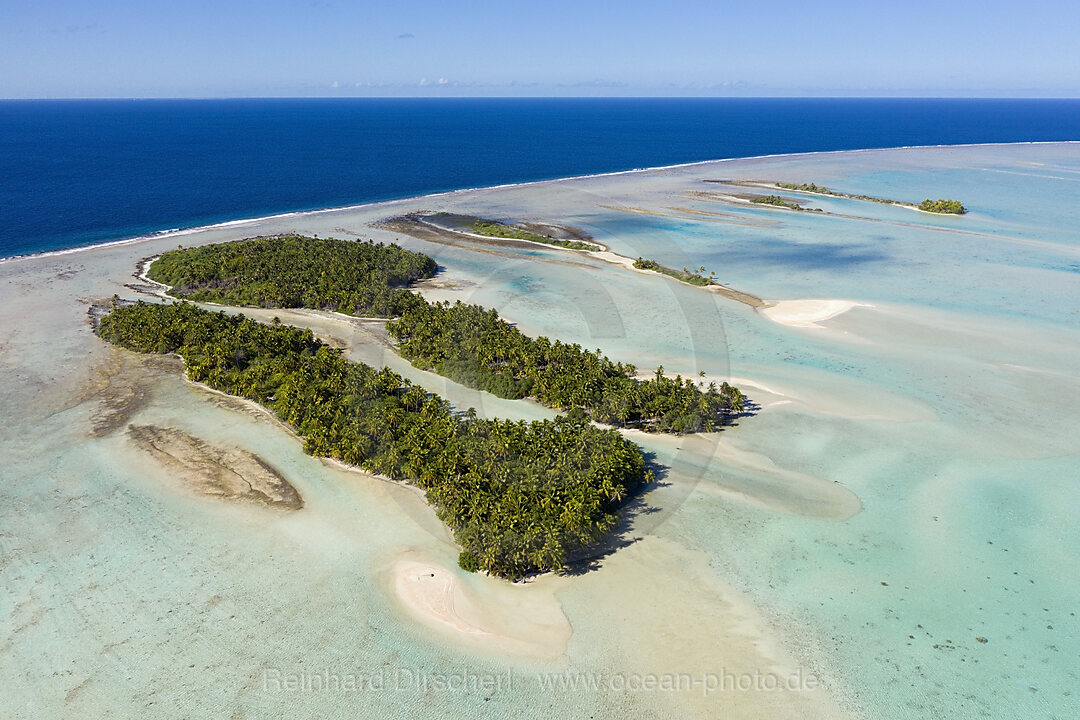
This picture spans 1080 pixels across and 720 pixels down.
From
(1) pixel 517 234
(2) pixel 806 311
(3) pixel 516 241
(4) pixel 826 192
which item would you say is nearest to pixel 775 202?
(4) pixel 826 192

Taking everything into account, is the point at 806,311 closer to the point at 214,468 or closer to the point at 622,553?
the point at 622,553

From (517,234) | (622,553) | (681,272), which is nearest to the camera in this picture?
(622,553)

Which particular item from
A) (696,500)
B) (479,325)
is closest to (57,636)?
(696,500)

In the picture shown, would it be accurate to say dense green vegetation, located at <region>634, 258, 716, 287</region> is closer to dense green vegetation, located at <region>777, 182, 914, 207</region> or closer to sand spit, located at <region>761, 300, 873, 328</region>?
sand spit, located at <region>761, 300, 873, 328</region>

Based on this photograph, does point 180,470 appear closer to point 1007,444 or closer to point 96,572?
point 96,572

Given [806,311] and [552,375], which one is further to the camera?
[806,311]

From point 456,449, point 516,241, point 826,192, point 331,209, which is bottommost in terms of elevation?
point 456,449

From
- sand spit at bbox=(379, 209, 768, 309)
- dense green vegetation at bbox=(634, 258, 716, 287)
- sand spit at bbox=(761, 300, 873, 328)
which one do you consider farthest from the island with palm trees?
dense green vegetation at bbox=(634, 258, 716, 287)
